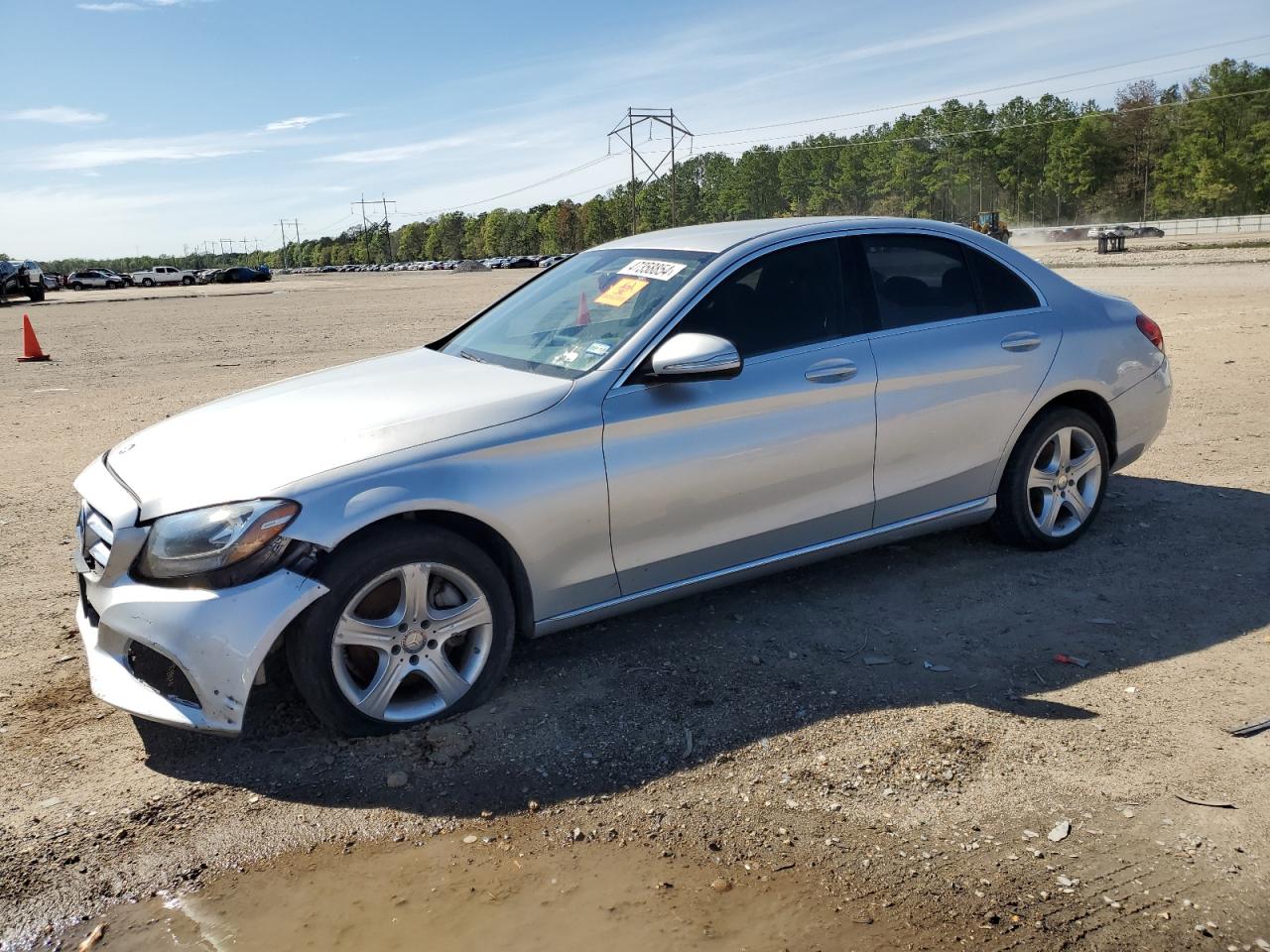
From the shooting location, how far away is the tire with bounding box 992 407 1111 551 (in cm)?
529

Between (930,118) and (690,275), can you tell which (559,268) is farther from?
(930,118)

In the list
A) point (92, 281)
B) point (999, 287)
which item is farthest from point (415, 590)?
point (92, 281)

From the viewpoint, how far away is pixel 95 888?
300cm

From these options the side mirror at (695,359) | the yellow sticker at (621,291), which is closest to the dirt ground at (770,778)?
the side mirror at (695,359)

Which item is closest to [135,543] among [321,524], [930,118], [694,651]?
[321,524]

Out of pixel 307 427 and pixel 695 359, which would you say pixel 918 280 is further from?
pixel 307 427

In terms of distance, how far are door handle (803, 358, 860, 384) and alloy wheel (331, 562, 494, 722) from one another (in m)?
1.70

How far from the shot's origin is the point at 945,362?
194 inches

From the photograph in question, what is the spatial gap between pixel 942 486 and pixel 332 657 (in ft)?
9.49

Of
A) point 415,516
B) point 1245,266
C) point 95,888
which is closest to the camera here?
point 95,888

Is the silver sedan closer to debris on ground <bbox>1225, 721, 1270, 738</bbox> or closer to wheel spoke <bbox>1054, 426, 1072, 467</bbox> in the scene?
wheel spoke <bbox>1054, 426, 1072, 467</bbox>

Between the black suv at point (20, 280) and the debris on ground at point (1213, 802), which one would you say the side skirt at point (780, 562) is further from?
the black suv at point (20, 280)

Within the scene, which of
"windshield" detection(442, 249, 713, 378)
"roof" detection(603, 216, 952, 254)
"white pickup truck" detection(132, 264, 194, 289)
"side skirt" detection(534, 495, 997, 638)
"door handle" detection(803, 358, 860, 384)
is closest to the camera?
"side skirt" detection(534, 495, 997, 638)

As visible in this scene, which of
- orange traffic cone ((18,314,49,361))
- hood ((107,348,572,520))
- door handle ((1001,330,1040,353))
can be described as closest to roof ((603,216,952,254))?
door handle ((1001,330,1040,353))
